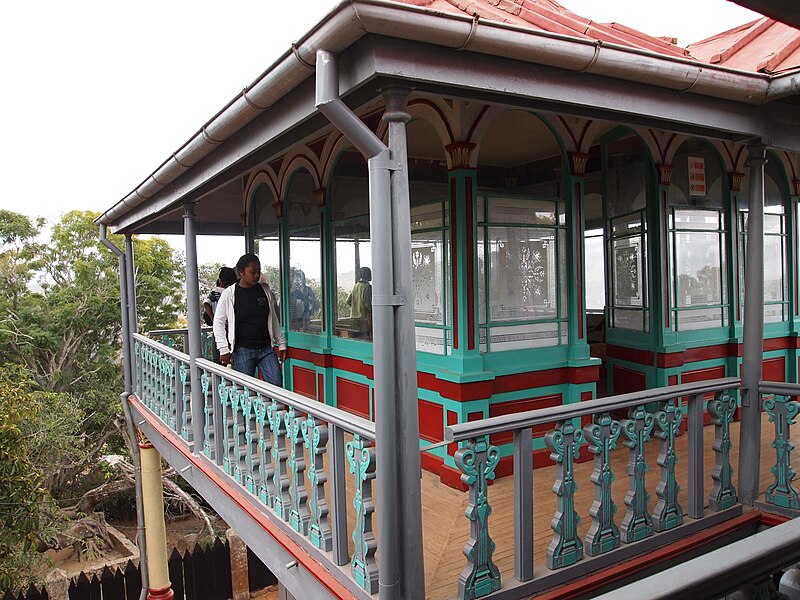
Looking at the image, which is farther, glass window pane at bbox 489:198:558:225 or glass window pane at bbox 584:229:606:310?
glass window pane at bbox 584:229:606:310

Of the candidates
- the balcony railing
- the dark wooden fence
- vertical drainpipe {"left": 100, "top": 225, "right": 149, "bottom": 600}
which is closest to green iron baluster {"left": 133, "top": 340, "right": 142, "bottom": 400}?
vertical drainpipe {"left": 100, "top": 225, "right": 149, "bottom": 600}

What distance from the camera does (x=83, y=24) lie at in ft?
219

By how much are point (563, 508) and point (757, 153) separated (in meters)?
2.62

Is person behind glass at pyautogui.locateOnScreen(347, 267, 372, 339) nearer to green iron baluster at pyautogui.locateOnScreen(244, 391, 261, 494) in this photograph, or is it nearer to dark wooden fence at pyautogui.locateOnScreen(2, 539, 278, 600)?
green iron baluster at pyautogui.locateOnScreen(244, 391, 261, 494)

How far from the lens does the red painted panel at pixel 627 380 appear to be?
6.46 m

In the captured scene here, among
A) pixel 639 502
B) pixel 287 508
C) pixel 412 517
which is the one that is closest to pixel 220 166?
pixel 287 508

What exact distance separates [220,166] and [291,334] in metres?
3.65

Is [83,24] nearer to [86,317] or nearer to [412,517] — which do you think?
[86,317]

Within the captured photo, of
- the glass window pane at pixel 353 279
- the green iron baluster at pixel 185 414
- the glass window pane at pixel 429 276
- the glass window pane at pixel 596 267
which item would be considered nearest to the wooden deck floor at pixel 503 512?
the glass window pane at pixel 429 276

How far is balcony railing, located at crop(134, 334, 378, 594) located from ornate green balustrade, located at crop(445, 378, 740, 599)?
0.49 metres

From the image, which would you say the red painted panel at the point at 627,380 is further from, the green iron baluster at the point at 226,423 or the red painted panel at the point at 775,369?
the green iron baluster at the point at 226,423

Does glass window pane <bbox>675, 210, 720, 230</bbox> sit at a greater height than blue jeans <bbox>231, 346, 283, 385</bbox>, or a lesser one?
greater

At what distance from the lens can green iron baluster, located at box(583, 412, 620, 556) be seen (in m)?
3.41

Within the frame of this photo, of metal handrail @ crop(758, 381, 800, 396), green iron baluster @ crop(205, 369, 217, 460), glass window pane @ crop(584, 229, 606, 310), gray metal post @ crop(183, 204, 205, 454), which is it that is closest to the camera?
metal handrail @ crop(758, 381, 800, 396)
